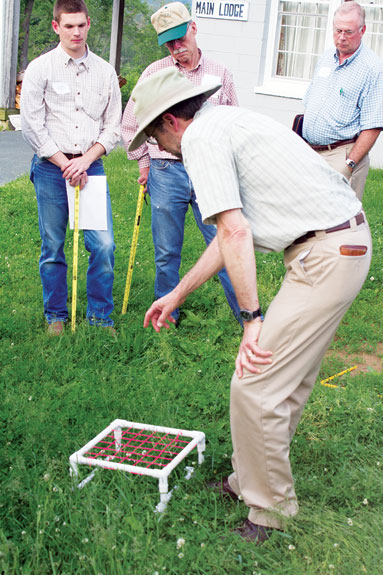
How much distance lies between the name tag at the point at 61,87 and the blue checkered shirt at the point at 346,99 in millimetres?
2225

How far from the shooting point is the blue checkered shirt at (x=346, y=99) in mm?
6094

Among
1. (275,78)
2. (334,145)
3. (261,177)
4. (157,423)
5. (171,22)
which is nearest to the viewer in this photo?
(261,177)

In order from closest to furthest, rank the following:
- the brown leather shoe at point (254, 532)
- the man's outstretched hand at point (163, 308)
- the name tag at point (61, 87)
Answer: the brown leather shoe at point (254, 532) → the man's outstretched hand at point (163, 308) → the name tag at point (61, 87)

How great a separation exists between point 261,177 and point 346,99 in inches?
141

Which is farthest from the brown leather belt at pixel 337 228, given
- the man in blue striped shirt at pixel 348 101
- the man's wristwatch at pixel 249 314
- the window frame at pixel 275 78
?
the window frame at pixel 275 78

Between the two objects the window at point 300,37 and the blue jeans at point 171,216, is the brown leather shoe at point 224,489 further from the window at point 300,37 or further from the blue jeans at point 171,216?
the window at point 300,37

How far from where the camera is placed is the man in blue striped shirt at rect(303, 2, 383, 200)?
608 centimetres

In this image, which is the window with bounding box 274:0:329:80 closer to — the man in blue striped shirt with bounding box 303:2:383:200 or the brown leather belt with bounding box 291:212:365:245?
the man in blue striped shirt with bounding box 303:2:383:200

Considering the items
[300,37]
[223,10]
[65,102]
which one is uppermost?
[223,10]

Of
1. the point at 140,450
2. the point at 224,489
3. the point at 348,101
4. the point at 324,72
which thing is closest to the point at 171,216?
the point at 348,101

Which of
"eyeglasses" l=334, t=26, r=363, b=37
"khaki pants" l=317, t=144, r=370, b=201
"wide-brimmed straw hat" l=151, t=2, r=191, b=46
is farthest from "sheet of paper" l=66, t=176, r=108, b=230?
"eyeglasses" l=334, t=26, r=363, b=37

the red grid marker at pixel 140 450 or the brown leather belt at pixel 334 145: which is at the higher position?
the brown leather belt at pixel 334 145

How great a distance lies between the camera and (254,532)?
126 inches

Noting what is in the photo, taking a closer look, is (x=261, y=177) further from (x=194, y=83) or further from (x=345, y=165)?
(x=345, y=165)
